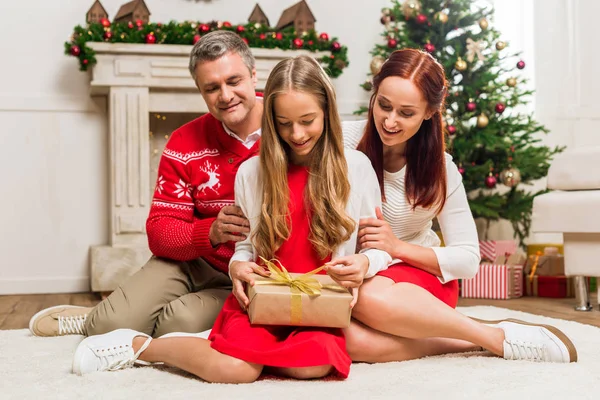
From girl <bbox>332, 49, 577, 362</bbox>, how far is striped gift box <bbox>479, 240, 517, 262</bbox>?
1.84 meters

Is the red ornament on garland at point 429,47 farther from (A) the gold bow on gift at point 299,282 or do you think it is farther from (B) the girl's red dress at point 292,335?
(A) the gold bow on gift at point 299,282

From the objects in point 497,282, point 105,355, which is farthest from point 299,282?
point 497,282

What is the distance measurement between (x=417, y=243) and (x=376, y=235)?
11.7 inches

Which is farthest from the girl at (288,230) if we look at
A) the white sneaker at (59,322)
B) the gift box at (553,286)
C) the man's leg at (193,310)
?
the gift box at (553,286)

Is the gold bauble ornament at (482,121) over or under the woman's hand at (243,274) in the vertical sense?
over

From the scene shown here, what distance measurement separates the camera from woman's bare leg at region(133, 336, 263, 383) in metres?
1.57

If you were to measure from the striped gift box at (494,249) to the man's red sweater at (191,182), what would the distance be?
1.95 m

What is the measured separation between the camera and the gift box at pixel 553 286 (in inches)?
137

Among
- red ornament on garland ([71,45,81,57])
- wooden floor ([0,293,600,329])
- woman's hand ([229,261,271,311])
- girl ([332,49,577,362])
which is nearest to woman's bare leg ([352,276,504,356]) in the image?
girl ([332,49,577,362])

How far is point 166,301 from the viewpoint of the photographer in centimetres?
217

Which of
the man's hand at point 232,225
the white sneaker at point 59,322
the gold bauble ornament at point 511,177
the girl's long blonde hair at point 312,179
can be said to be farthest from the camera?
the gold bauble ornament at point 511,177

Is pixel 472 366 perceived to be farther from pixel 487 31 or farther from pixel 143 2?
pixel 143 2

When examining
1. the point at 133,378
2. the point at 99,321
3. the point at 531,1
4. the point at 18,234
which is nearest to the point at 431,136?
the point at 133,378

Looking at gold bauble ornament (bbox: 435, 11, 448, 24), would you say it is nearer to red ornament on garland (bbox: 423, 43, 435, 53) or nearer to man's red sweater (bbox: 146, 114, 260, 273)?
red ornament on garland (bbox: 423, 43, 435, 53)
